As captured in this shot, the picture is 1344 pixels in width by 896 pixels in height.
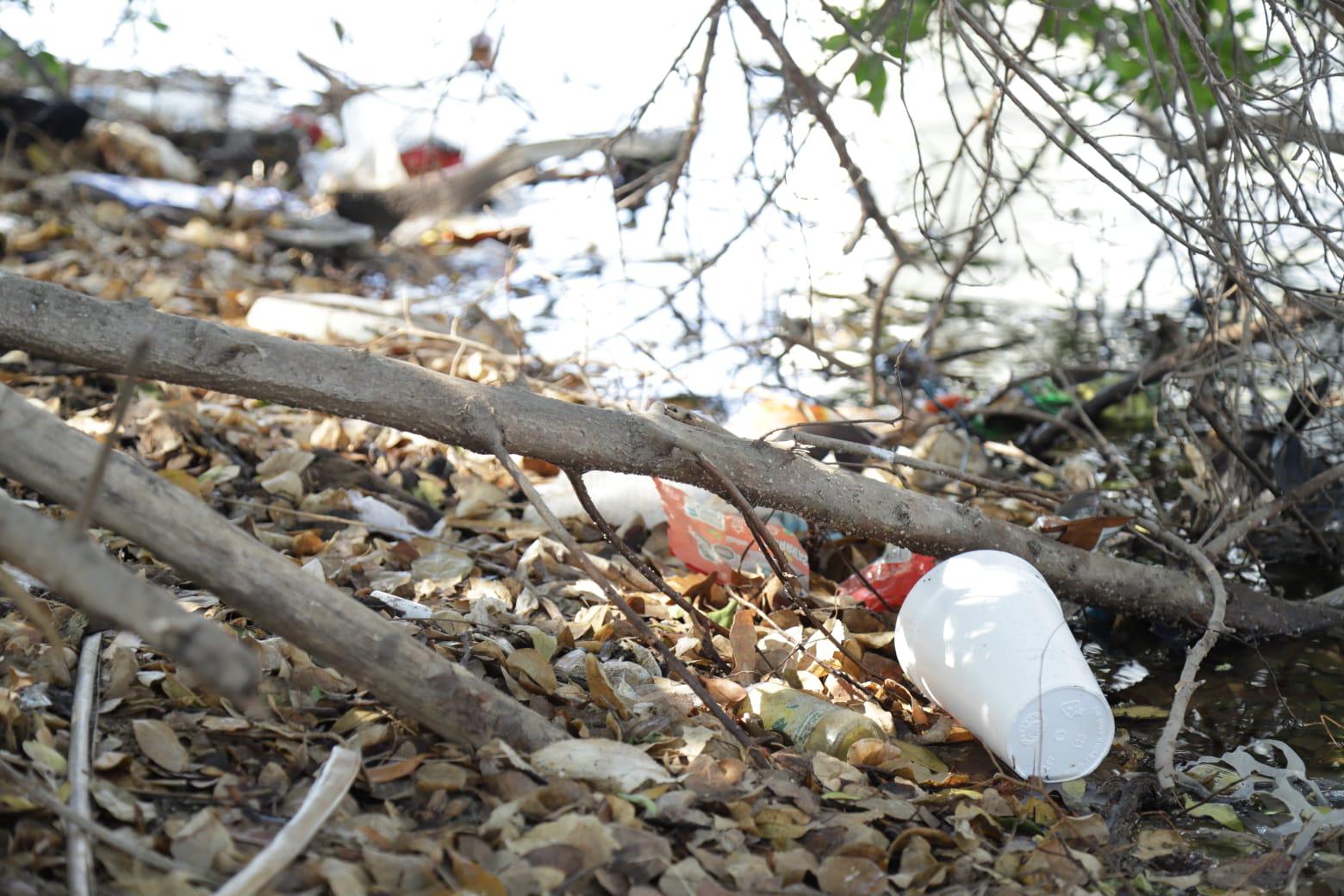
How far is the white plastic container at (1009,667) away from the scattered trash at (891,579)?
1.20 feet

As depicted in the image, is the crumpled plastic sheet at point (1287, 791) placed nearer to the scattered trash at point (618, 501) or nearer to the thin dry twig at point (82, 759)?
the scattered trash at point (618, 501)

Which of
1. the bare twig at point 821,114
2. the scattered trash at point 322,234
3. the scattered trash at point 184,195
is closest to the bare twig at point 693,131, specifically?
the bare twig at point 821,114

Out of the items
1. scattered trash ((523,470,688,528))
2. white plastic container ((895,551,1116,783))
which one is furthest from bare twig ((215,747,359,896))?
scattered trash ((523,470,688,528))

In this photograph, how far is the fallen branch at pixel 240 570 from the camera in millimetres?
1462

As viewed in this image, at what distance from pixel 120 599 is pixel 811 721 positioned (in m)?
1.29

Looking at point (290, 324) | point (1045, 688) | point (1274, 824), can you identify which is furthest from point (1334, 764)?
point (290, 324)

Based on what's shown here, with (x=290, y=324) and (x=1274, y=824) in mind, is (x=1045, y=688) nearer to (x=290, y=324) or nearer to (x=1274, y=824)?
(x=1274, y=824)

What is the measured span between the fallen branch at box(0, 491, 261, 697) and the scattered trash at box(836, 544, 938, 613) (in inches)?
65.4

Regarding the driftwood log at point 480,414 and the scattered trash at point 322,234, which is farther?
the scattered trash at point 322,234

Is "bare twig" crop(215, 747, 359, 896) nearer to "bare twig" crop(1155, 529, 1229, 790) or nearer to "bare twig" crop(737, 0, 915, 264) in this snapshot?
"bare twig" crop(1155, 529, 1229, 790)

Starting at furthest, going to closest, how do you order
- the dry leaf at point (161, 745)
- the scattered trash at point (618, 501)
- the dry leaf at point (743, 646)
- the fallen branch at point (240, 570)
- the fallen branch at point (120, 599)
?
the scattered trash at point (618, 501)
the dry leaf at point (743, 646)
the dry leaf at point (161, 745)
the fallen branch at point (240, 570)
the fallen branch at point (120, 599)

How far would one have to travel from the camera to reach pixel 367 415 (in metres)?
2.09

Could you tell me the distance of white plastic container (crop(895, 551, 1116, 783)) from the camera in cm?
199

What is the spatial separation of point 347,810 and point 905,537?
4.18ft
